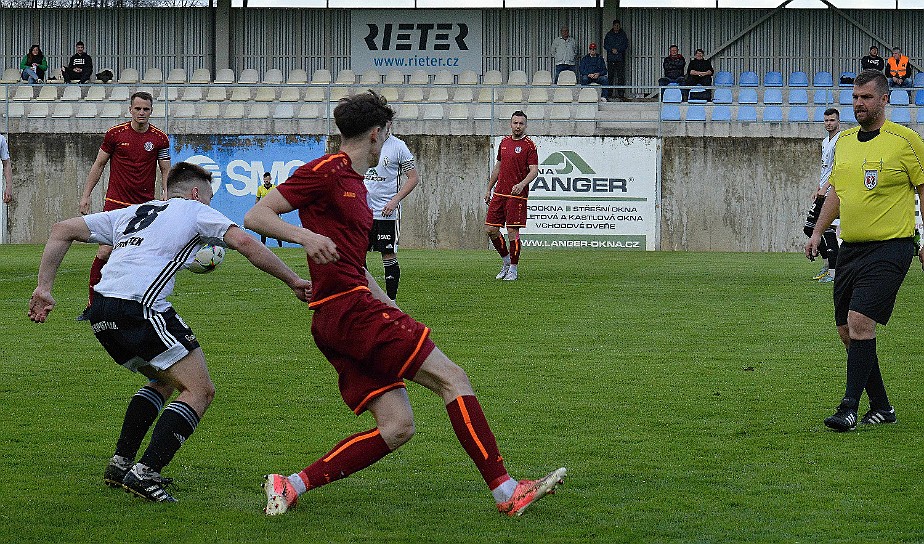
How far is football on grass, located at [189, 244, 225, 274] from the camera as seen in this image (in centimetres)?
647

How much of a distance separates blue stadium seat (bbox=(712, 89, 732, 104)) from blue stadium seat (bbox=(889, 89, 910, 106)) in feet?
11.7

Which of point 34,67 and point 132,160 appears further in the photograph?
point 34,67

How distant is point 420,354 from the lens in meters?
4.76

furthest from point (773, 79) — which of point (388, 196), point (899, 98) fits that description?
point (388, 196)

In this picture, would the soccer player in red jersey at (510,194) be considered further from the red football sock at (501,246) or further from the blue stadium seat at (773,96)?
the blue stadium seat at (773,96)

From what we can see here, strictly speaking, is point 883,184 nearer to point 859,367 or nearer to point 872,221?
point 872,221

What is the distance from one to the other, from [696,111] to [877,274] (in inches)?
848

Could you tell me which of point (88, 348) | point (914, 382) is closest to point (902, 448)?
point (914, 382)

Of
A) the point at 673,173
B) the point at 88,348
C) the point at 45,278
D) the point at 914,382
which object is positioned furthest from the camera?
the point at 673,173

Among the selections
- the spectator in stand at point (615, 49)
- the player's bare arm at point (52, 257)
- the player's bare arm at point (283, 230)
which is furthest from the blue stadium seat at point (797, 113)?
the player's bare arm at point (283, 230)

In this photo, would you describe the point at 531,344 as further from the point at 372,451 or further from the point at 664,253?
the point at 664,253

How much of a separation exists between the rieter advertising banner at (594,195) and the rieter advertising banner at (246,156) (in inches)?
192

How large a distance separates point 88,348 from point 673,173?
18.5 meters

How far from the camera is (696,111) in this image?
27.8 meters
